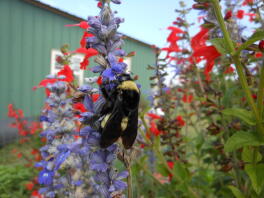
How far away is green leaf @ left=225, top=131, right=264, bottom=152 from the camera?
3.01 ft

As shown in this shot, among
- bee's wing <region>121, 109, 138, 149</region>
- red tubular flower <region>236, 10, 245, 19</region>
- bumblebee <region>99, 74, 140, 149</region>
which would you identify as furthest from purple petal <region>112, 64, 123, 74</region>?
red tubular flower <region>236, 10, 245, 19</region>

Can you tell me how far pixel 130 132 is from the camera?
1012mm

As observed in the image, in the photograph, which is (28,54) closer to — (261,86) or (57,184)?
(57,184)

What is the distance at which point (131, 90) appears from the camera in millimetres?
1012

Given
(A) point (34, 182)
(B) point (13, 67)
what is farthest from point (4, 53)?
(A) point (34, 182)

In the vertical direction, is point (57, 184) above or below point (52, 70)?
below

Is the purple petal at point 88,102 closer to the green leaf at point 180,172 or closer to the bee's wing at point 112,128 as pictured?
the bee's wing at point 112,128

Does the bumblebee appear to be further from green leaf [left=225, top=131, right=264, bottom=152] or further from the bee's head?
green leaf [left=225, top=131, right=264, bottom=152]

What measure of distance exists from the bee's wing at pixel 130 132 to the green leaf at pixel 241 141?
0.35 meters

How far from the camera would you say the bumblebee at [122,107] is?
97 centimetres

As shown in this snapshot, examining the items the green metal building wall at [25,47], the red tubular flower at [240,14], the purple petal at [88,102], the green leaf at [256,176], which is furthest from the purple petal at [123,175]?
the green metal building wall at [25,47]

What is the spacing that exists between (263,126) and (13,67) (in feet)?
28.6

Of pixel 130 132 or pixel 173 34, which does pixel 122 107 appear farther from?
pixel 173 34

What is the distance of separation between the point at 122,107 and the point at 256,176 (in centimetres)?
59
